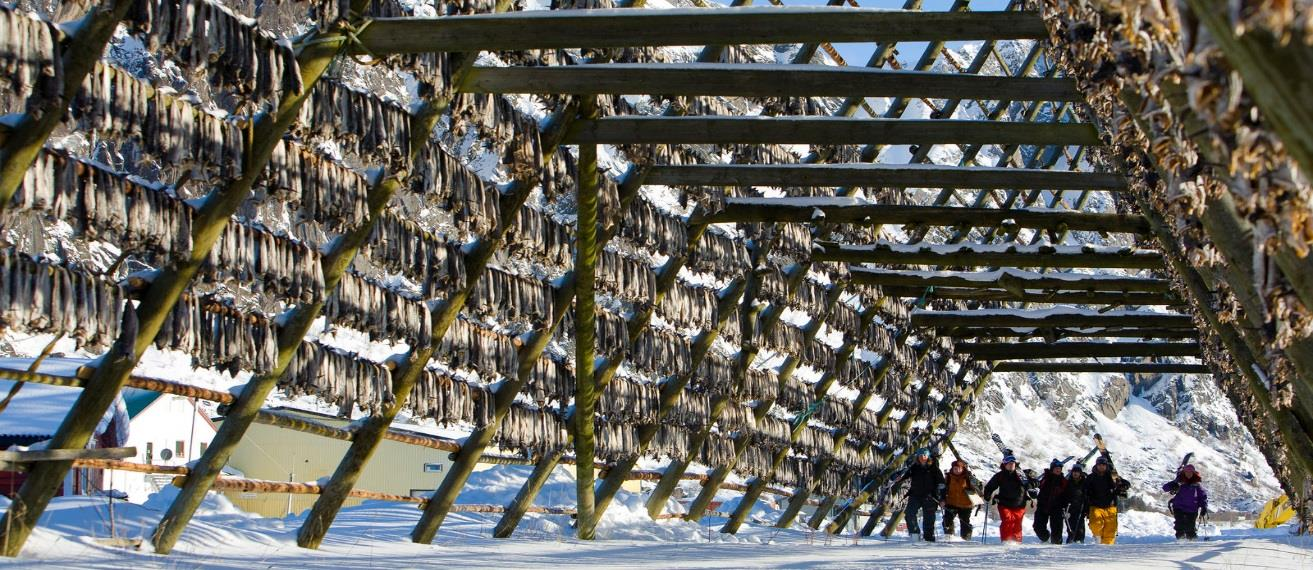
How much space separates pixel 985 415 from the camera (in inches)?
2963

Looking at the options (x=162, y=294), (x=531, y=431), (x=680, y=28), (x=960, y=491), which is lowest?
(x=960, y=491)

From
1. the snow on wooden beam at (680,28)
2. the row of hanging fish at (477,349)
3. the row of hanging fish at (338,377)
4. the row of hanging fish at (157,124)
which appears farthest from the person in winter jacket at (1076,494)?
the row of hanging fish at (157,124)

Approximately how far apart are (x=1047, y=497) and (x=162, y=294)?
1461 centimetres

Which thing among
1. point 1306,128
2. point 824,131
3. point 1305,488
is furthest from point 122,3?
point 1305,488

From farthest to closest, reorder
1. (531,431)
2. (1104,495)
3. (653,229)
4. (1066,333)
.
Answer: (1066,333), (1104,495), (531,431), (653,229)

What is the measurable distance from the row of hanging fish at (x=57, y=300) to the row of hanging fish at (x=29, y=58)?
1.08 metres

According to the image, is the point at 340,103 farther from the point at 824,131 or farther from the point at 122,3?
the point at 824,131

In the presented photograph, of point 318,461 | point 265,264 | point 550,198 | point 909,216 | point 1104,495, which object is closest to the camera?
point 265,264

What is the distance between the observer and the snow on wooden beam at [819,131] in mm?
10453

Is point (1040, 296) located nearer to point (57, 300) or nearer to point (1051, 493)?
point (1051, 493)

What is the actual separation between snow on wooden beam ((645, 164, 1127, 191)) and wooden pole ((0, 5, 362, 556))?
490 centimetres

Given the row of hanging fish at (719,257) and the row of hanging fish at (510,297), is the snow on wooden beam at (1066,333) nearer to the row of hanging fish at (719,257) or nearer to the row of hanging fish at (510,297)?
the row of hanging fish at (719,257)

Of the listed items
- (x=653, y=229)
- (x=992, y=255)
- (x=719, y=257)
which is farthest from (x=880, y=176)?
(x=992, y=255)

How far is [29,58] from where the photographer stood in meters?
7.02
